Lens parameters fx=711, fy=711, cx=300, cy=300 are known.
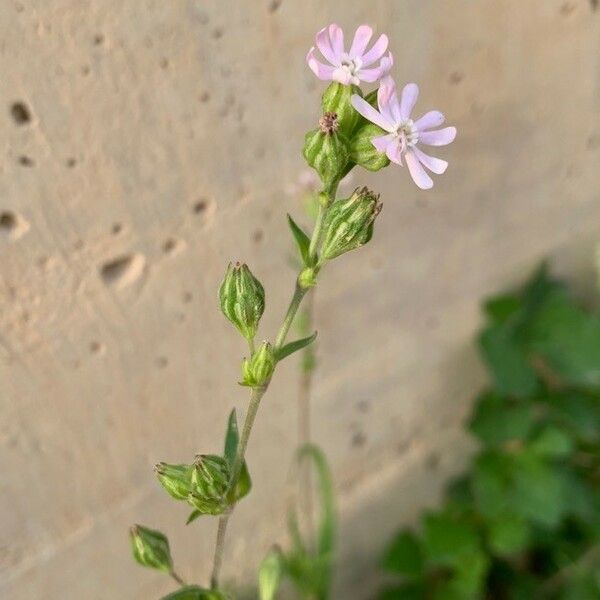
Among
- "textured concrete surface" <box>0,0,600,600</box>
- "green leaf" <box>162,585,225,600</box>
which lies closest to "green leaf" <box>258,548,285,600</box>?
"green leaf" <box>162,585,225,600</box>

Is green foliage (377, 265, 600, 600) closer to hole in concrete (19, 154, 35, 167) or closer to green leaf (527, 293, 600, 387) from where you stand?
green leaf (527, 293, 600, 387)

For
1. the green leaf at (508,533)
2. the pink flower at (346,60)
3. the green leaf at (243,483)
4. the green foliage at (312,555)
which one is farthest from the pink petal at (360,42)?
the green leaf at (508,533)

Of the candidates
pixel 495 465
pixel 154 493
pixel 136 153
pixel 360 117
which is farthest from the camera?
pixel 495 465

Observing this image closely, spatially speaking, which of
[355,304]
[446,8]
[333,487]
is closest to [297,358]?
[355,304]

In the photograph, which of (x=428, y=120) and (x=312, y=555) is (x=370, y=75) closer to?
(x=428, y=120)

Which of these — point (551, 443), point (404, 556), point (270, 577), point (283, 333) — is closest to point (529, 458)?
point (551, 443)

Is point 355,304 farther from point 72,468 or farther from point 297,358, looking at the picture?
point 72,468

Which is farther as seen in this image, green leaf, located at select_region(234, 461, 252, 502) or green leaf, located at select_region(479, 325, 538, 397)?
green leaf, located at select_region(479, 325, 538, 397)
